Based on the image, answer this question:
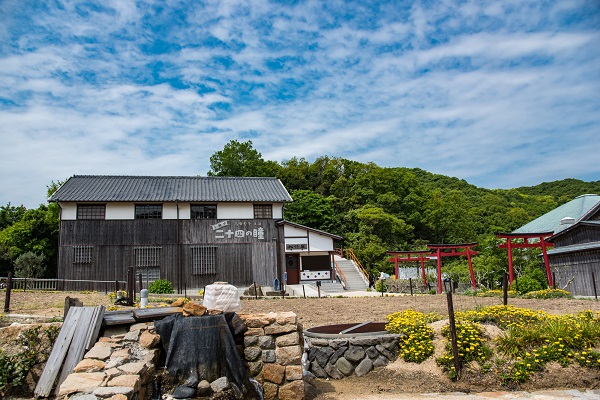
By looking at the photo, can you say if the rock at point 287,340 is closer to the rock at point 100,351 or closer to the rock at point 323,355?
the rock at point 323,355

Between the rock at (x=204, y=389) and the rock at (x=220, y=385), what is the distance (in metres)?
0.06

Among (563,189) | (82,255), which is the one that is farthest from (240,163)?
(563,189)

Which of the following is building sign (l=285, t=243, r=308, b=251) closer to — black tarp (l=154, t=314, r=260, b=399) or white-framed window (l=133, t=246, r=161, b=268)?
white-framed window (l=133, t=246, r=161, b=268)

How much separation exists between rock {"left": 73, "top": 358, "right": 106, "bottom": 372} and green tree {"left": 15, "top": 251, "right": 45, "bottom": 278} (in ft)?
92.4

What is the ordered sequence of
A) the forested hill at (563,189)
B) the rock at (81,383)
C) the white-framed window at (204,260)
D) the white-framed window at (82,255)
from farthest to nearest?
the forested hill at (563,189)
the white-framed window at (204,260)
the white-framed window at (82,255)
the rock at (81,383)

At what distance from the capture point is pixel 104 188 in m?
30.3

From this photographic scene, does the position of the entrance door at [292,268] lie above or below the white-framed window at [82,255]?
below

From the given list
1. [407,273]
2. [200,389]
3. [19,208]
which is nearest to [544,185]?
[407,273]

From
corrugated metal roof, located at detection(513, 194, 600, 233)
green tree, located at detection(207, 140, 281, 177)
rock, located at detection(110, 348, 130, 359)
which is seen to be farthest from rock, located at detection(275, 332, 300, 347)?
green tree, located at detection(207, 140, 281, 177)

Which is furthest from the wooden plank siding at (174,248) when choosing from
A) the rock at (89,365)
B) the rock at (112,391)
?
the rock at (112,391)

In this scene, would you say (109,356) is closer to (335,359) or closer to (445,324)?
(335,359)

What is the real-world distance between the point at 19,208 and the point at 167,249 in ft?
60.0

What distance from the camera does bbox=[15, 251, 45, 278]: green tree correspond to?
31484mm

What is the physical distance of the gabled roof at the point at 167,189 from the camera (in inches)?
1153
